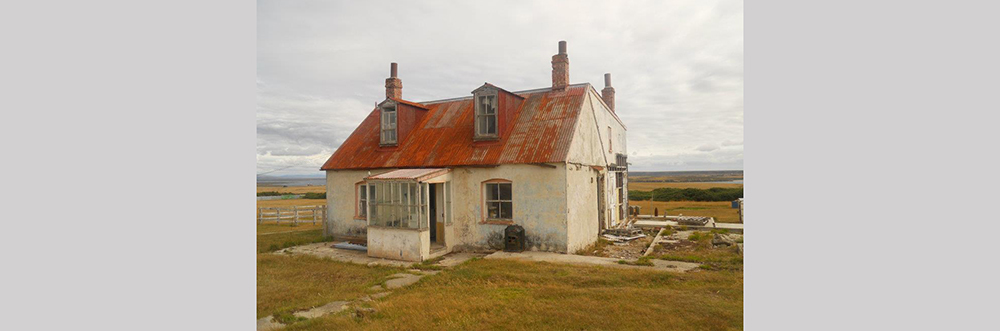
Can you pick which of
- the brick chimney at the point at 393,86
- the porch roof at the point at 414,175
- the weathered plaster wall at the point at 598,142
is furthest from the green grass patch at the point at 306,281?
the brick chimney at the point at 393,86

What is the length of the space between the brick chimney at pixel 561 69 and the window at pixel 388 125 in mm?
4632

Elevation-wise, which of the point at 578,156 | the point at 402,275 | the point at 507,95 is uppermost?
the point at 507,95

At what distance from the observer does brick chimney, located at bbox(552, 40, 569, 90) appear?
11820 millimetres

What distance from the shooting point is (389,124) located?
12.6m

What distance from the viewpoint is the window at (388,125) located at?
1251 centimetres

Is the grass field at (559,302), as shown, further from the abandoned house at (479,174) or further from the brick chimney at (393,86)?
the brick chimney at (393,86)

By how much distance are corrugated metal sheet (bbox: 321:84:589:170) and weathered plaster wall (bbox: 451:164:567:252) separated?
30 cm

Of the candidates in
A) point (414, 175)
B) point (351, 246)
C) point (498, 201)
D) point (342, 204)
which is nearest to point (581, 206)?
point (498, 201)

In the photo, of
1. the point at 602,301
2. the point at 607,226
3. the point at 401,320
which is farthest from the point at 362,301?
the point at 607,226

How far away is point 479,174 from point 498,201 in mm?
782

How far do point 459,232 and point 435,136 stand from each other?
9.58ft

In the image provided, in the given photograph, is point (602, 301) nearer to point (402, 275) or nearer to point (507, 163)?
point (402, 275)

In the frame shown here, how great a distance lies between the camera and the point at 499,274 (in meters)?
7.14

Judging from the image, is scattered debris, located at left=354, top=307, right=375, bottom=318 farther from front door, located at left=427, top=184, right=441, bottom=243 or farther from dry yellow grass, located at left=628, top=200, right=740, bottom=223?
dry yellow grass, located at left=628, top=200, right=740, bottom=223
